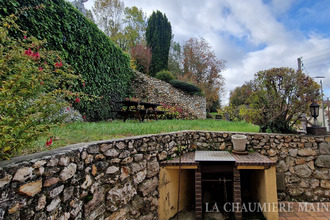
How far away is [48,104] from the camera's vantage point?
1.62 meters

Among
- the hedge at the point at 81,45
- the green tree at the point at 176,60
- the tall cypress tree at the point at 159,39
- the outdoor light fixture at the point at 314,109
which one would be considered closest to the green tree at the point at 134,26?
the tall cypress tree at the point at 159,39

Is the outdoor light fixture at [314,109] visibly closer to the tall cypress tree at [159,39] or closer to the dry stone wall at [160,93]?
the dry stone wall at [160,93]

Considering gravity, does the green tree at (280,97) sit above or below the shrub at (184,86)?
below

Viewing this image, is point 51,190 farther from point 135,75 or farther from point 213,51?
point 213,51

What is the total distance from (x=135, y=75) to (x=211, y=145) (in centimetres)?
702

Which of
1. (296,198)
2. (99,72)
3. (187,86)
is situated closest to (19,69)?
(99,72)

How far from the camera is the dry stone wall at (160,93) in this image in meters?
9.90

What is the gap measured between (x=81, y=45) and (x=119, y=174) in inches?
197

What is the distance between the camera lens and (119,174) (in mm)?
2598

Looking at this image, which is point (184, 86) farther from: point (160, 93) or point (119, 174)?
point (119, 174)

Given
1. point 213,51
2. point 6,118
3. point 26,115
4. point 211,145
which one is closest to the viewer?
point 6,118

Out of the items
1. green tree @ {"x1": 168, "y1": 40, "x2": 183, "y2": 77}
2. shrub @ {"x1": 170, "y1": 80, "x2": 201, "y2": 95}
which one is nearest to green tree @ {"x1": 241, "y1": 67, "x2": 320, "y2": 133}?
shrub @ {"x1": 170, "y1": 80, "x2": 201, "y2": 95}

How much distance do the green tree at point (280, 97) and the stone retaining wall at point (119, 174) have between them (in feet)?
1.70

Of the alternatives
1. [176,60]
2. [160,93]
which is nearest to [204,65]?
[176,60]
